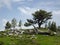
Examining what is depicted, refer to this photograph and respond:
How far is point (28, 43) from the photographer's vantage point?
→ 45938 mm

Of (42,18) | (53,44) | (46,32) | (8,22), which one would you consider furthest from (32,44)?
(8,22)

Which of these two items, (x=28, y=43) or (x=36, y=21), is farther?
(x=36, y=21)

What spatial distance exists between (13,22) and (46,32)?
61.7m

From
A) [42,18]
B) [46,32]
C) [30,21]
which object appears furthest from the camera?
[30,21]

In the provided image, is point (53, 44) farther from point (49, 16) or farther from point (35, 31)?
point (49, 16)

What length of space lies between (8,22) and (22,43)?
80.7 m

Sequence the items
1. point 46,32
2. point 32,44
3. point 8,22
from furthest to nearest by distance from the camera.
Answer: point 8,22, point 46,32, point 32,44

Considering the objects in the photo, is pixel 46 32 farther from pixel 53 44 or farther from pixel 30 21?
pixel 30 21

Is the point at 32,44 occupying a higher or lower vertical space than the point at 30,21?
lower

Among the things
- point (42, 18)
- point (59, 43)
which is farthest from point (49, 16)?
point (59, 43)

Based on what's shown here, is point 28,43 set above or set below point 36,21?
below

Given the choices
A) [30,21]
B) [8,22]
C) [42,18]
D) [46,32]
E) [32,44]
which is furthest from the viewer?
[8,22]

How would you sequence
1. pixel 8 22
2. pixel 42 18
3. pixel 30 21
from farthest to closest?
1. pixel 8 22
2. pixel 30 21
3. pixel 42 18

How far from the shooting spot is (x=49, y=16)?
10381 cm
